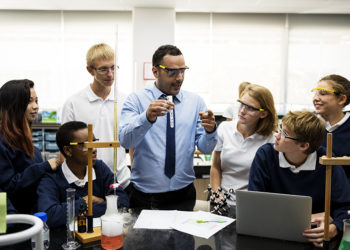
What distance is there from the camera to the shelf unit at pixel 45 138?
4758mm

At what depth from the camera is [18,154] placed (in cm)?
161

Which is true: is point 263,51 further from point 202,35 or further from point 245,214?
point 245,214

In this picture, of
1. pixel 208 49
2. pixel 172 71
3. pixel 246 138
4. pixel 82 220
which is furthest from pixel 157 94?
pixel 208 49

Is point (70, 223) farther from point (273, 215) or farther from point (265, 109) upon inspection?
point (265, 109)

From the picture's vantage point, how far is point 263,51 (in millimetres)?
5523

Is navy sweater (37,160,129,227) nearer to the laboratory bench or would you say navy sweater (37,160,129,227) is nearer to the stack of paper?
the laboratory bench

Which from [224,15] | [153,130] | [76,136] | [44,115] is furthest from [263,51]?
[76,136]

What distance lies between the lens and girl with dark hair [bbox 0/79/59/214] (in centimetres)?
152

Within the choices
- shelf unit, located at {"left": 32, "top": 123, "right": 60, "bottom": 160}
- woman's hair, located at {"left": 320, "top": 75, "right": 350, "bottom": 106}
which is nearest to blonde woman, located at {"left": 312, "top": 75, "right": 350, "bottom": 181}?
woman's hair, located at {"left": 320, "top": 75, "right": 350, "bottom": 106}

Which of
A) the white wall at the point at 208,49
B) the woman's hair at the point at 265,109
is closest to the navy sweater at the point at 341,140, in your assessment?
the woman's hair at the point at 265,109

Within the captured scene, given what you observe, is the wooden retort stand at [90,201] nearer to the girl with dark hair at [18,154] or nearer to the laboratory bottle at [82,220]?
the laboratory bottle at [82,220]

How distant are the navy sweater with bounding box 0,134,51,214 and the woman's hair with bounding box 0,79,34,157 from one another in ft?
0.12

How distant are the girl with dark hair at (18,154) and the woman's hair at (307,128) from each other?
124cm

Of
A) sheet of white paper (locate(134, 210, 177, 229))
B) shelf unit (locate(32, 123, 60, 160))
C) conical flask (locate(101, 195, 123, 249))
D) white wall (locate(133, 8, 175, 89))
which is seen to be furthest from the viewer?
white wall (locate(133, 8, 175, 89))
